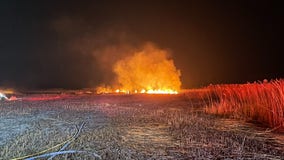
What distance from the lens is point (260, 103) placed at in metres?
14.4

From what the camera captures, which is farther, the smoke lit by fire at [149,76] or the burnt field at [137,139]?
the smoke lit by fire at [149,76]

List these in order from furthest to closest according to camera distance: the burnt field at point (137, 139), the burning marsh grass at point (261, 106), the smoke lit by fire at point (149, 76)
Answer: the smoke lit by fire at point (149, 76)
the burning marsh grass at point (261, 106)
the burnt field at point (137, 139)

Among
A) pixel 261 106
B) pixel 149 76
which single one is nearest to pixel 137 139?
pixel 261 106

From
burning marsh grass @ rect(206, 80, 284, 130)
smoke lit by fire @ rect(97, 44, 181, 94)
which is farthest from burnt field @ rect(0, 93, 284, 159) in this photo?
smoke lit by fire @ rect(97, 44, 181, 94)

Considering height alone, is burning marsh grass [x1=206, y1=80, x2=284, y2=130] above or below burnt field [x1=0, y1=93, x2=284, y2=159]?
above

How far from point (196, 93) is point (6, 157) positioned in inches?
861

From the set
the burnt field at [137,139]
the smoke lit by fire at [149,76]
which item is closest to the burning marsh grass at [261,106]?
the burnt field at [137,139]

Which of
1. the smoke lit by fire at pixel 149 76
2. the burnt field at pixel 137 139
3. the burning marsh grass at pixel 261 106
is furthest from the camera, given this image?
the smoke lit by fire at pixel 149 76

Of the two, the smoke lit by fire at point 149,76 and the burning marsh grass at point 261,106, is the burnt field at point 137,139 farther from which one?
the smoke lit by fire at point 149,76

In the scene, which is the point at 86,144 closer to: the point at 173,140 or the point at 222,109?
the point at 173,140

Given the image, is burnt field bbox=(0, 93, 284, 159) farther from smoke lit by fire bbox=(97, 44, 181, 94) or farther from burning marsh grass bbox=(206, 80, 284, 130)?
smoke lit by fire bbox=(97, 44, 181, 94)

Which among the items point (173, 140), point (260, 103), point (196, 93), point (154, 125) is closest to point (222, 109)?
point (260, 103)

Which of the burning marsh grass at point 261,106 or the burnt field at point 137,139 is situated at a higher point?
the burning marsh grass at point 261,106

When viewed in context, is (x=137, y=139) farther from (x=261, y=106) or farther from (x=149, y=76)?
(x=149, y=76)
